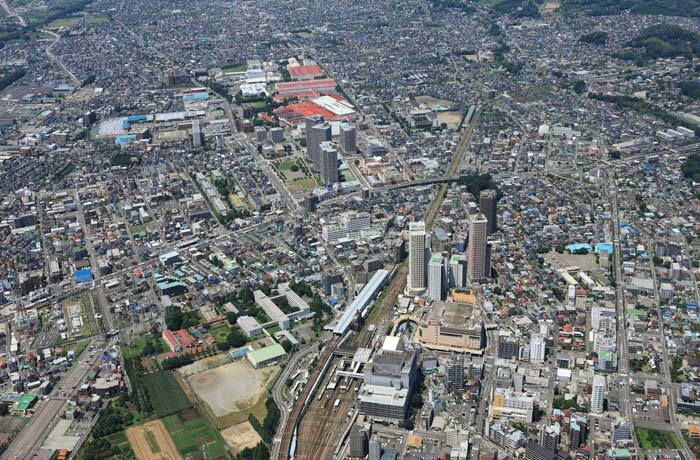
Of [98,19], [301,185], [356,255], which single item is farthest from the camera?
[98,19]

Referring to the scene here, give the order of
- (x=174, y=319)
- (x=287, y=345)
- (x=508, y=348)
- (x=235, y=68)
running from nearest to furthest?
(x=508, y=348)
(x=287, y=345)
(x=174, y=319)
(x=235, y=68)

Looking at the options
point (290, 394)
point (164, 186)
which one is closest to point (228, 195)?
point (164, 186)

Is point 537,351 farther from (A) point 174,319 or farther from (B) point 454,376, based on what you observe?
(A) point 174,319

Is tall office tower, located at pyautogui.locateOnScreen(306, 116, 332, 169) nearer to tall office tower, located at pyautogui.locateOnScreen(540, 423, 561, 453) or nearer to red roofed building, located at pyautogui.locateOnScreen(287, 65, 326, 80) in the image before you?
red roofed building, located at pyautogui.locateOnScreen(287, 65, 326, 80)

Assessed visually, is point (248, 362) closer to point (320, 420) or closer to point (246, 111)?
point (320, 420)

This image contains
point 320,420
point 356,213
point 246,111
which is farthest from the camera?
point 246,111

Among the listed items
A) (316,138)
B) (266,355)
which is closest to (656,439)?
(266,355)

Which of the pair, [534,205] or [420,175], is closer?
[534,205]
